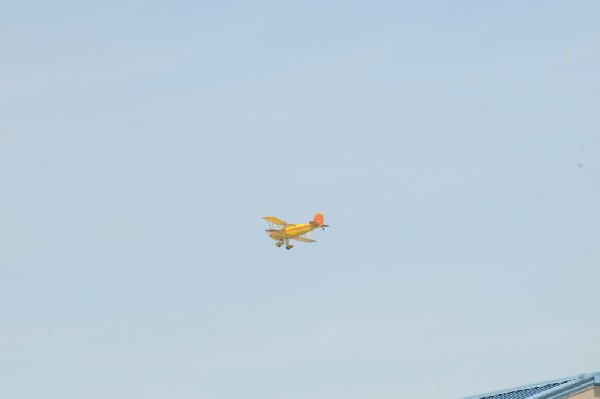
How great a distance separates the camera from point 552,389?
64.2 meters

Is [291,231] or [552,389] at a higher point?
[291,231]

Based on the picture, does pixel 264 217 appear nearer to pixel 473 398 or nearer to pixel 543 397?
pixel 473 398

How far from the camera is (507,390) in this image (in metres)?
71.9

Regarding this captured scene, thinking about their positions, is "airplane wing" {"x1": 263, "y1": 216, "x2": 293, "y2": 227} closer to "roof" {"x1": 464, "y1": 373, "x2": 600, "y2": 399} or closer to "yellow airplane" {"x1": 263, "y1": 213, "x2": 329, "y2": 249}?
"yellow airplane" {"x1": 263, "y1": 213, "x2": 329, "y2": 249}

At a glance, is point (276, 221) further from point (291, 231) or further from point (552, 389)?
point (552, 389)

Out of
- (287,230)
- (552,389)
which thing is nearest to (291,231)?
(287,230)

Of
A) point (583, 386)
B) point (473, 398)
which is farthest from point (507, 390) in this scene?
point (583, 386)

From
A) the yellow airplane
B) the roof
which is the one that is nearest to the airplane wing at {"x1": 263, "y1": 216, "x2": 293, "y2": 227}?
the yellow airplane

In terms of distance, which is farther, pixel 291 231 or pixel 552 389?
pixel 291 231

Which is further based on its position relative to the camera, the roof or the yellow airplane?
the yellow airplane

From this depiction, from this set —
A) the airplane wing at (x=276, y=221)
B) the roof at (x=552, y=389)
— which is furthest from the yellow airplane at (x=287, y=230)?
the roof at (x=552, y=389)

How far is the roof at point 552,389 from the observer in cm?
6366

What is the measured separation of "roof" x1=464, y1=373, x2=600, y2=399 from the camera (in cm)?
6366

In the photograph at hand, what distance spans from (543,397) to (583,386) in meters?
2.95
